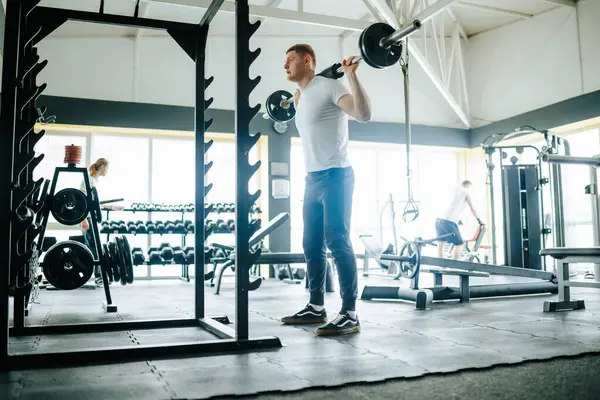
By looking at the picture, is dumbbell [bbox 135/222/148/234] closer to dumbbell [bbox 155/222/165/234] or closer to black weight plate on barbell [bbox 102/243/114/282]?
dumbbell [bbox 155/222/165/234]

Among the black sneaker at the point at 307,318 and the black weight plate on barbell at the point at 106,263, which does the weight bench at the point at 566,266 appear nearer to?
the black sneaker at the point at 307,318

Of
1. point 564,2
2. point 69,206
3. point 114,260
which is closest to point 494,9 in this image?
point 564,2

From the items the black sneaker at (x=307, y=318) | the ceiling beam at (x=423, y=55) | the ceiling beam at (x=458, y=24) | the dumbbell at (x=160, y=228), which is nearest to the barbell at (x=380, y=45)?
the black sneaker at (x=307, y=318)

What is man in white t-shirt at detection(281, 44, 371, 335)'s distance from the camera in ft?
8.27

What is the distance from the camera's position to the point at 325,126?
103 inches

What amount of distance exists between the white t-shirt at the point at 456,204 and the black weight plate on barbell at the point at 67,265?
4837mm

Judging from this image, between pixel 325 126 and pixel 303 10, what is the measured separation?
5987 millimetres

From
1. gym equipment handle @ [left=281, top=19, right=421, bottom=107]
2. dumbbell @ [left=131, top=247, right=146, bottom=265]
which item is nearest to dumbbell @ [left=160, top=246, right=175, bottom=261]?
dumbbell @ [left=131, top=247, right=146, bottom=265]

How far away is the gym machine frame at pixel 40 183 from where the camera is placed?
6.07 feet

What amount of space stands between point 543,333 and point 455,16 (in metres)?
8.02

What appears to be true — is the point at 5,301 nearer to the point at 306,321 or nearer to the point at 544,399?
the point at 306,321

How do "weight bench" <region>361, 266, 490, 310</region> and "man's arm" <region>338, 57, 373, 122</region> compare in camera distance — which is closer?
"man's arm" <region>338, 57, 373, 122</region>

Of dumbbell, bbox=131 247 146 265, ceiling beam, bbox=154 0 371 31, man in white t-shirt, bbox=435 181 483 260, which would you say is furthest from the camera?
man in white t-shirt, bbox=435 181 483 260

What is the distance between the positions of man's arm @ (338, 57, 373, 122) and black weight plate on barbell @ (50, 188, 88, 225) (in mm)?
1727
